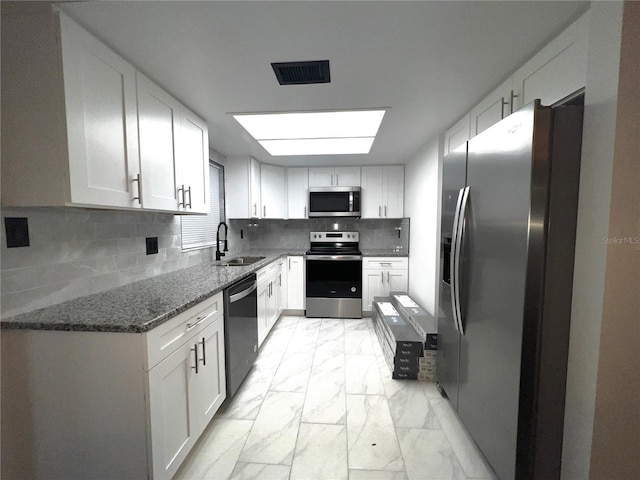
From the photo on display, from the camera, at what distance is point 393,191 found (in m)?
3.73

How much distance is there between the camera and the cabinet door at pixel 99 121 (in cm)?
105

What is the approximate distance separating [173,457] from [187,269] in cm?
143

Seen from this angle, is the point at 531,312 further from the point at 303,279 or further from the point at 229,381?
the point at 303,279

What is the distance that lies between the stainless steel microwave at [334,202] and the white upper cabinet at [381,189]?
18 cm

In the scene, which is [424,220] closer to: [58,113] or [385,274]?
[385,274]

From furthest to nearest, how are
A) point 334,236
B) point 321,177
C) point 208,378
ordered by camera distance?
point 334,236 < point 321,177 < point 208,378

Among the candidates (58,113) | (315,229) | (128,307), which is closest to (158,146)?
(58,113)

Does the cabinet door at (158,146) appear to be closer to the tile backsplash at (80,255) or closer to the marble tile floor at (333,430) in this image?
the tile backsplash at (80,255)

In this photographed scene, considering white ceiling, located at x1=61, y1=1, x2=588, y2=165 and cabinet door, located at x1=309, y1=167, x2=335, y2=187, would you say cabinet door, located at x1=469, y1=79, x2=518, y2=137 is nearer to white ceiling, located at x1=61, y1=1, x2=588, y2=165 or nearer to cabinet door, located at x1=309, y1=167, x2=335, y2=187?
white ceiling, located at x1=61, y1=1, x2=588, y2=165

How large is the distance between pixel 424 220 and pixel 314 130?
1.58 metres

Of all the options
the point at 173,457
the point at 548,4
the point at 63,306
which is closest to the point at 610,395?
the point at 548,4

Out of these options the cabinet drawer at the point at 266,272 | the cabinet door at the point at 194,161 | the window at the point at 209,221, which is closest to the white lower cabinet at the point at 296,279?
the cabinet drawer at the point at 266,272

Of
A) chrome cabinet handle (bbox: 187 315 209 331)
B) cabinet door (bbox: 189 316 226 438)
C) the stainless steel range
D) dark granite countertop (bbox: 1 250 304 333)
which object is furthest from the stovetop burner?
chrome cabinet handle (bbox: 187 315 209 331)

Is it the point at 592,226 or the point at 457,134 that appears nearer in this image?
the point at 592,226
